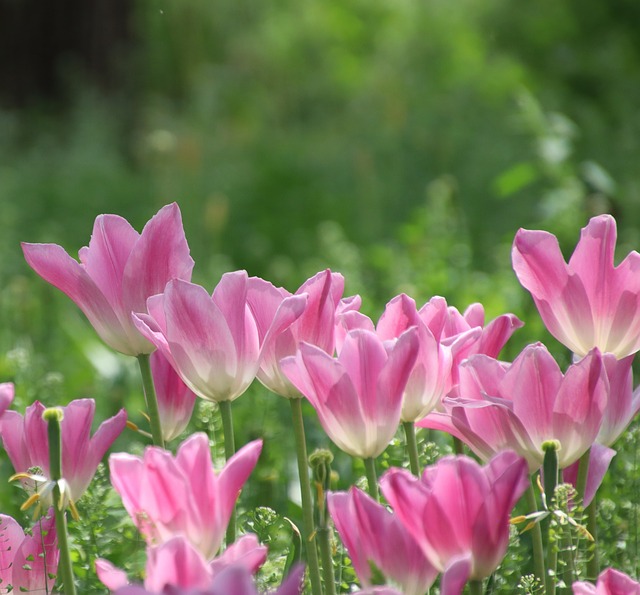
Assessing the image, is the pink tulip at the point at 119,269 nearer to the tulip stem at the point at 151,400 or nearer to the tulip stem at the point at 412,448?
the tulip stem at the point at 151,400

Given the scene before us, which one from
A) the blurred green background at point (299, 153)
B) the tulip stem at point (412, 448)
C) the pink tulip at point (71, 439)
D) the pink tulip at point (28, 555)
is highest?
the blurred green background at point (299, 153)

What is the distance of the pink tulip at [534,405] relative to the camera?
844 millimetres

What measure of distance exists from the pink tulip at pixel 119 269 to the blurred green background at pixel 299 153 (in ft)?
2.21

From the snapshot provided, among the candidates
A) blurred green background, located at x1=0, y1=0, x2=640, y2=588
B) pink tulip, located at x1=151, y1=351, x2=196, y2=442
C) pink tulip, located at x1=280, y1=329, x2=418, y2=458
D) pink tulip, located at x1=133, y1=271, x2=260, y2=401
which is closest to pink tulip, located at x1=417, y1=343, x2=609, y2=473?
pink tulip, located at x1=280, y1=329, x2=418, y2=458

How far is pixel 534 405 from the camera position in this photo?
2.81 ft

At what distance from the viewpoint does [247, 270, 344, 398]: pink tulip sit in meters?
0.94

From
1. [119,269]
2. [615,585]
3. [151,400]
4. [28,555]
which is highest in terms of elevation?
[119,269]

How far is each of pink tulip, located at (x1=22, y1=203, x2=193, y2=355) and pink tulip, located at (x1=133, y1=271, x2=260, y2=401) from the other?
6 cm

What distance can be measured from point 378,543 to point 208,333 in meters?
0.24

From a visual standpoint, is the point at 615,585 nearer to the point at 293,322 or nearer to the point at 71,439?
the point at 293,322

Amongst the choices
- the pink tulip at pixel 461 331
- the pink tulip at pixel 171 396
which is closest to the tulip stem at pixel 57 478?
the pink tulip at pixel 171 396

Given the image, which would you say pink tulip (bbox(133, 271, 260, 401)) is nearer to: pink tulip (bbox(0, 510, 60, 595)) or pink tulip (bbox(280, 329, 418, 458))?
pink tulip (bbox(280, 329, 418, 458))

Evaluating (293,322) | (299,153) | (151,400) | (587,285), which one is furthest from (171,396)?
(299,153)

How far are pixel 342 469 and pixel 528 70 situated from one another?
4.97 metres
